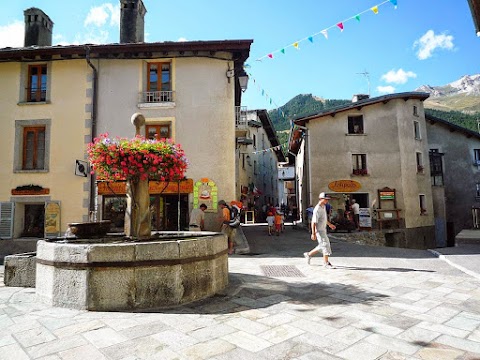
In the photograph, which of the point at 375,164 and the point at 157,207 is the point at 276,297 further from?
the point at 375,164

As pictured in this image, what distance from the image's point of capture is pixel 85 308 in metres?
4.11

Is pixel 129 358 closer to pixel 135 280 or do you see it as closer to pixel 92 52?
pixel 135 280

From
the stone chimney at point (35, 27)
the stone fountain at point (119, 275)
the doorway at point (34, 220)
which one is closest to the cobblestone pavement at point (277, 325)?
the stone fountain at point (119, 275)

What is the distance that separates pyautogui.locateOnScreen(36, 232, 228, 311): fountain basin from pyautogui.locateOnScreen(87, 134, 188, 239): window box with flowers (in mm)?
1370

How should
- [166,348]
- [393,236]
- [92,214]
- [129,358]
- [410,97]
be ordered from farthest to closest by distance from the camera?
1. [410,97]
2. [393,236]
3. [92,214]
4. [166,348]
5. [129,358]

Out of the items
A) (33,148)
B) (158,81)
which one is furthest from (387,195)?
(33,148)

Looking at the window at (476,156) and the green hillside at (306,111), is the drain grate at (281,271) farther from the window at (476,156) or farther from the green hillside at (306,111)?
the green hillside at (306,111)

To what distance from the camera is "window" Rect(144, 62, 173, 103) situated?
13.1 meters

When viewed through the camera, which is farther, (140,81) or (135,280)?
(140,81)

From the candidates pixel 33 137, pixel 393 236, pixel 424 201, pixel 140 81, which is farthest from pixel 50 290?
pixel 424 201

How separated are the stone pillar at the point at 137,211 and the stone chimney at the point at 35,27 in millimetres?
13879

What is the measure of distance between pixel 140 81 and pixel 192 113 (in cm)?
264

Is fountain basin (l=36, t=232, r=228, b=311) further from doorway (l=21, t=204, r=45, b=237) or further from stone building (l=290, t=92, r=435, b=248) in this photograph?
stone building (l=290, t=92, r=435, b=248)

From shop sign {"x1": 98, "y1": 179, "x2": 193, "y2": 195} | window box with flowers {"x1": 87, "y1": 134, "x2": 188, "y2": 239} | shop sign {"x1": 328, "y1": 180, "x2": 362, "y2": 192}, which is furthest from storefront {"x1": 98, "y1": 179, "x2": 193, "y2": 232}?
shop sign {"x1": 328, "y1": 180, "x2": 362, "y2": 192}
